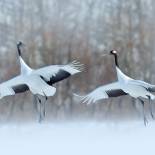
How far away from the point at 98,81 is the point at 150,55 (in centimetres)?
22

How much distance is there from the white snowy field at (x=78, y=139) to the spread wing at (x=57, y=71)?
0.55 ft

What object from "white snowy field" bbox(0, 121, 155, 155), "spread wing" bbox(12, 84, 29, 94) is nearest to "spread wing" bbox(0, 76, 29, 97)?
"spread wing" bbox(12, 84, 29, 94)

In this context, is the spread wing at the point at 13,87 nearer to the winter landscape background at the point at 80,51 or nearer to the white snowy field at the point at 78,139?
the winter landscape background at the point at 80,51

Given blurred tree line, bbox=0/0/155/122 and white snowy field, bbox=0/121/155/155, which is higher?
blurred tree line, bbox=0/0/155/122

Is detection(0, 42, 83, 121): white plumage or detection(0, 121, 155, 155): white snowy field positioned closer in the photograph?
detection(0, 121, 155, 155): white snowy field

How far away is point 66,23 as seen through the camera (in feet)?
6.05

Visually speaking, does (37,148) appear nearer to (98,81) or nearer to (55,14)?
(98,81)

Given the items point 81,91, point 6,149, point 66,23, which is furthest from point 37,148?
point 66,23

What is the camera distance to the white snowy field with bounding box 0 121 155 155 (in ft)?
5.64

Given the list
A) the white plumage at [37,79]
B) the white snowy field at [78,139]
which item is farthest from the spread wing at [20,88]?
the white snowy field at [78,139]

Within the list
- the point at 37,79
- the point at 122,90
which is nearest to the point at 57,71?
the point at 37,79

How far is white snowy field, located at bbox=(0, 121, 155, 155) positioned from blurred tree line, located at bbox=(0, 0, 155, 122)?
4 centimetres

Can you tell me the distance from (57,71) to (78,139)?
259 millimetres

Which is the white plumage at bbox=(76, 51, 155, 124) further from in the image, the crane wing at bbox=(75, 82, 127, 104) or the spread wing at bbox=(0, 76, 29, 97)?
the spread wing at bbox=(0, 76, 29, 97)
